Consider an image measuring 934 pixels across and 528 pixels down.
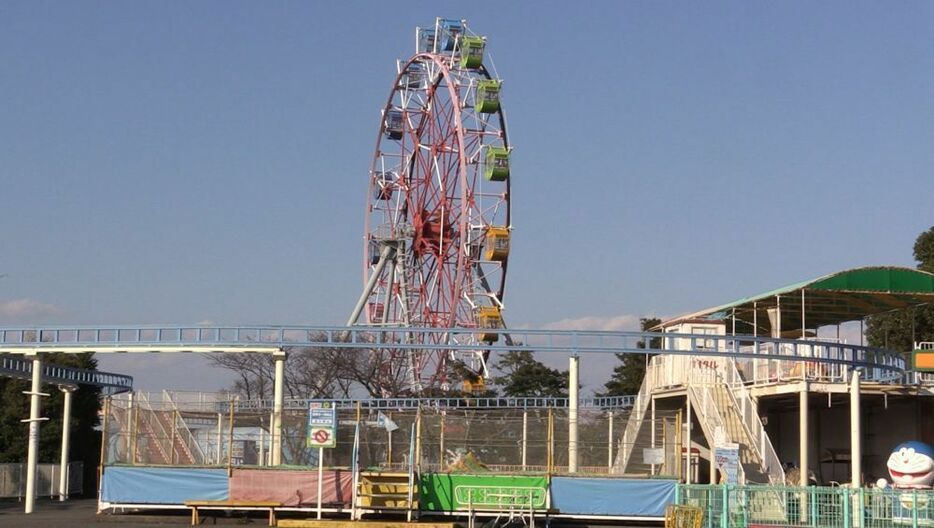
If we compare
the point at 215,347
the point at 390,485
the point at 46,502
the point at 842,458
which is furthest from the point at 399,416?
the point at 842,458

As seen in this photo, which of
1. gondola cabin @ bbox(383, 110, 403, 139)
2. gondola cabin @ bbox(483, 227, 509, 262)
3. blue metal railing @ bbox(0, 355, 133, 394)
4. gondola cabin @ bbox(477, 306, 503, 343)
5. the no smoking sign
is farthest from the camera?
gondola cabin @ bbox(383, 110, 403, 139)

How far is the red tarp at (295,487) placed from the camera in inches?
1070

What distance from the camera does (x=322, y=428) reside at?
26219mm

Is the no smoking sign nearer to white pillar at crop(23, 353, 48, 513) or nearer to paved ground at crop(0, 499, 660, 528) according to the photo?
paved ground at crop(0, 499, 660, 528)

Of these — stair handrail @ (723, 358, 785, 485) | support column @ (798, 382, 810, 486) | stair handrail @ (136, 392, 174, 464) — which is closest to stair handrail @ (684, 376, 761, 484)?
stair handrail @ (723, 358, 785, 485)

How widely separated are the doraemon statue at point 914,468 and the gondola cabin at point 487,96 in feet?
90.6

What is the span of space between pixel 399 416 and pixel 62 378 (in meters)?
14.1

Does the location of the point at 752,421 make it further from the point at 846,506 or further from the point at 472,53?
the point at 472,53

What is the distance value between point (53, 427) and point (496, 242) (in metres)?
18.5

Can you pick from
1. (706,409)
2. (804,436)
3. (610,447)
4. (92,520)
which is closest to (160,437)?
(92,520)

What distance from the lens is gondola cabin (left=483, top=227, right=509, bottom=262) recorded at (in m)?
51.5

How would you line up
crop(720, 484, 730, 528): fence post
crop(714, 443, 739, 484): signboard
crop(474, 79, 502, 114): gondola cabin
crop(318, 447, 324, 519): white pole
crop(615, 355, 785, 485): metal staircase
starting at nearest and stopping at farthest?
crop(720, 484, 730, 528): fence post, crop(318, 447, 324, 519): white pole, crop(714, 443, 739, 484): signboard, crop(615, 355, 785, 485): metal staircase, crop(474, 79, 502, 114): gondola cabin

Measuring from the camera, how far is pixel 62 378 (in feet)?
124

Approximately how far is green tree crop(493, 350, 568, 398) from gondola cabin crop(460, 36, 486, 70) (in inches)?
772
